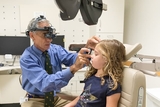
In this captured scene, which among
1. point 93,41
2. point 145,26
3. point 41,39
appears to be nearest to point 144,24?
point 145,26

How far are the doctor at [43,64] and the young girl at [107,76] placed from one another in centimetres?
12

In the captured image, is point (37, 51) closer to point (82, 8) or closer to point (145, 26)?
point (82, 8)

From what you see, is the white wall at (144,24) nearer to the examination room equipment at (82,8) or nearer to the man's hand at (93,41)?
the man's hand at (93,41)

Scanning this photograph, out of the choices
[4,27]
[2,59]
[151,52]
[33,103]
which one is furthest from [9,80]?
[151,52]

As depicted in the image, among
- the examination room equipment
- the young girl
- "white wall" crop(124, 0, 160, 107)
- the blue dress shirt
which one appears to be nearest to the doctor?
the blue dress shirt

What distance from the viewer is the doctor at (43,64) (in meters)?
1.25

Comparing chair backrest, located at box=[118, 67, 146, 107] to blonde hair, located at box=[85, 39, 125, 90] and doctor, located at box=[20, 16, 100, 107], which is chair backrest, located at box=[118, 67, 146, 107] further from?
doctor, located at box=[20, 16, 100, 107]

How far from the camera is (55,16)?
346 centimetres

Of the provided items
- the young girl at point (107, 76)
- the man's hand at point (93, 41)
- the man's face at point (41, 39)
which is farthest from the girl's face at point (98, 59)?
the man's face at point (41, 39)

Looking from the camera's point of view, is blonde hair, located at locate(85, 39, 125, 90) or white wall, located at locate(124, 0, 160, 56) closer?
blonde hair, located at locate(85, 39, 125, 90)

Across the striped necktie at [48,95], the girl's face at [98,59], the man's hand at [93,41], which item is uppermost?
the man's hand at [93,41]

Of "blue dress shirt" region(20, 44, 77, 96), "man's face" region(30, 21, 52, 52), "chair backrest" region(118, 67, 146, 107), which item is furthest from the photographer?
"man's face" region(30, 21, 52, 52)

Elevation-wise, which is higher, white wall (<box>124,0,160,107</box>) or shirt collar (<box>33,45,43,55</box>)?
white wall (<box>124,0,160,107</box>)

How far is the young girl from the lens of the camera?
107 cm
